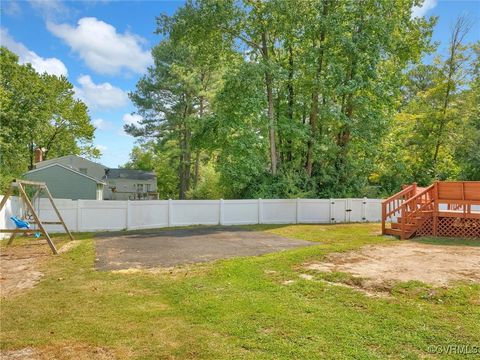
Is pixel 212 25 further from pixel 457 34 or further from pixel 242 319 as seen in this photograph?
pixel 242 319

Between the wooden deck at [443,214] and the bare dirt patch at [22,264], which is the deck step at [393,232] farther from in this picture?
the bare dirt patch at [22,264]

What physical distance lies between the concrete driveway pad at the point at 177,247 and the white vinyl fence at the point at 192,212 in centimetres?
138

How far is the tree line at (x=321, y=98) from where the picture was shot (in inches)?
737

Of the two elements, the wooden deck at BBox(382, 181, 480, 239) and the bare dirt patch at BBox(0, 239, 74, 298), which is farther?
the wooden deck at BBox(382, 181, 480, 239)

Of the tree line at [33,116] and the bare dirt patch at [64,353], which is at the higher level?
the tree line at [33,116]

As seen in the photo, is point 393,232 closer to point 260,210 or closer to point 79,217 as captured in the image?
point 260,210

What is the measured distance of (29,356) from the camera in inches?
136

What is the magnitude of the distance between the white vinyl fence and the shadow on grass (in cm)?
670

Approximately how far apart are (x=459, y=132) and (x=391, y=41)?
8.26 m

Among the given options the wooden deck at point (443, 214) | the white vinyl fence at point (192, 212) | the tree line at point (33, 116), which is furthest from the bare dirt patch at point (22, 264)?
the tree line at point (33, 116)

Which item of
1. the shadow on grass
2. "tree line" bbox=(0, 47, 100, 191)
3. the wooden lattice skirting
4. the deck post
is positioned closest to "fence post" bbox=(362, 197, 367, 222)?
the wooden lattice skirting

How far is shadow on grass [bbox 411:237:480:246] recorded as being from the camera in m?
9.92

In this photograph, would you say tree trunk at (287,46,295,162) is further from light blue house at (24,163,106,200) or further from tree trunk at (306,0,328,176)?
light blue house at (24,163,106,200)

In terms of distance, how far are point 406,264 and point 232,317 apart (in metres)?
4.05
